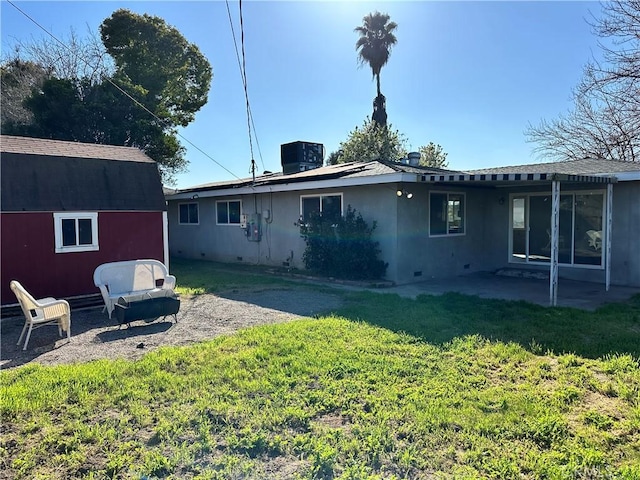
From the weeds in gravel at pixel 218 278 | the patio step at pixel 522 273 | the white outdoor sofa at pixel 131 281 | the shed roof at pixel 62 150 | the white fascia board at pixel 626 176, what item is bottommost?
the weeds in gravel at pixel 218 278

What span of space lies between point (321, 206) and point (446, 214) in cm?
342

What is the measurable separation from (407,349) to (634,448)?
2449 mm

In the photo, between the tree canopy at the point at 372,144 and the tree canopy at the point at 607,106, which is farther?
the tree canopy at the point at 372,144

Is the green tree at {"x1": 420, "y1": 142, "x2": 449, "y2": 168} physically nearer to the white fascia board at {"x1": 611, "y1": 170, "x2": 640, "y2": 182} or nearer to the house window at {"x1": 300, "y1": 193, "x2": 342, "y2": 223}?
the house window at {"x1": 300, "y1": 193, "x2": 342, "y2": 223}

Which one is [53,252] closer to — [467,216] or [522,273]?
[467,216]

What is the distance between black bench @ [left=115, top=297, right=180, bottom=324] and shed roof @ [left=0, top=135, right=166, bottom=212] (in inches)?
124

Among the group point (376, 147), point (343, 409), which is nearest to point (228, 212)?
point (343, 409)

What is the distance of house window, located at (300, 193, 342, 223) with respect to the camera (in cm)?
1118

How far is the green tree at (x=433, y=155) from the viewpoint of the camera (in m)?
31.8

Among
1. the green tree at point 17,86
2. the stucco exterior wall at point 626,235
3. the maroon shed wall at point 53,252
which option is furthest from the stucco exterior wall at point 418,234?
the green tree at point 17,86

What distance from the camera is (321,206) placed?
39.2ft

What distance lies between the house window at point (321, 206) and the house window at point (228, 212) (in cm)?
345

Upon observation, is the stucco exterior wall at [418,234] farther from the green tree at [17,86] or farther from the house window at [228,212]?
the green tree at [17,86]

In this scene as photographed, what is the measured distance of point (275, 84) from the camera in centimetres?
1438
